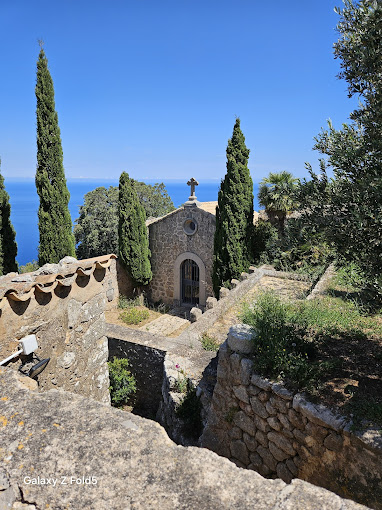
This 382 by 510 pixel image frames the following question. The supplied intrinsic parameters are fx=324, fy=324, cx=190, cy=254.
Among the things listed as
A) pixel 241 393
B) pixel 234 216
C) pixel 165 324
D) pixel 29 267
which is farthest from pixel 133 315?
pixel 241 393

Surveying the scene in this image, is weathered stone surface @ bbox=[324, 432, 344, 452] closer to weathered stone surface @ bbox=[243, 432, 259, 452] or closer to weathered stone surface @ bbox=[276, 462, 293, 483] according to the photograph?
weathered stone surface @ bbox=[276, 462, 293, 483]

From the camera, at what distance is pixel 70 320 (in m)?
4.68

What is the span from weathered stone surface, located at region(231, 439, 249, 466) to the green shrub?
89.7 inches

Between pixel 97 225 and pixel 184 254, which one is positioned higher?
pixel 97 225

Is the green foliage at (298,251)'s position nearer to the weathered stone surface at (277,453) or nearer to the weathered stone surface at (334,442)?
the weathered stone surface at (334,442)

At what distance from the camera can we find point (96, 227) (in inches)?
797

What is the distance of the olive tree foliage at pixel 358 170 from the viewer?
3232mm

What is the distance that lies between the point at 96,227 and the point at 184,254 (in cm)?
689

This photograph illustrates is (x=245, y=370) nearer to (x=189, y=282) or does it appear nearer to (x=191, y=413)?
(x=191, y=413)

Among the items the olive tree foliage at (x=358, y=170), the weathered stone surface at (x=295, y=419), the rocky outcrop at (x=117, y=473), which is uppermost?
the olive tree foliage at (x=358, y=170)

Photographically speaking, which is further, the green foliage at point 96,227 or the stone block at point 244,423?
the green foliage at point 96,227

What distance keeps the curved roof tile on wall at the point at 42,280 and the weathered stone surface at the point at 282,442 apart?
10.7 feet

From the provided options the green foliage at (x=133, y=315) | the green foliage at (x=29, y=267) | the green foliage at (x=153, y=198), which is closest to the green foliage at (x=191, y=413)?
the green foliage at (x=133, y=315)

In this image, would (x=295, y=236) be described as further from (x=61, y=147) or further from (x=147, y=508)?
(x=61, y=147)
